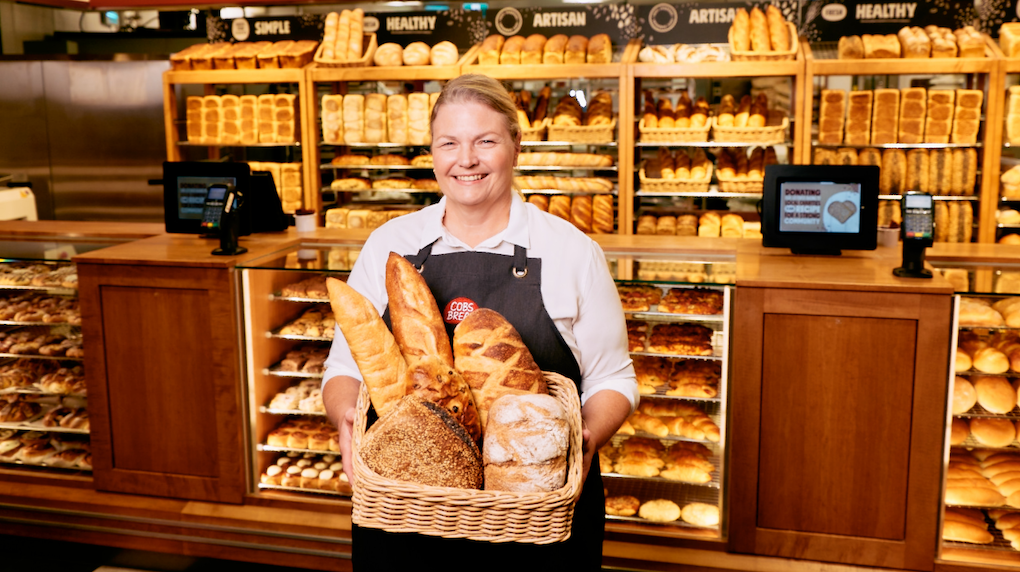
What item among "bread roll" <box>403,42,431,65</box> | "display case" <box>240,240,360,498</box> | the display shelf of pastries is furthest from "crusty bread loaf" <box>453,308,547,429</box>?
"bread roll" <box>403,42,431,65</box>

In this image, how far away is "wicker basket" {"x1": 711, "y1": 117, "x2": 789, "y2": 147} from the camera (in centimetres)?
439

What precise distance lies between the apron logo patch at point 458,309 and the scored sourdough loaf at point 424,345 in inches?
2.3

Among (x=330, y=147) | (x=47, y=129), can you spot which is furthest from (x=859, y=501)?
(x=47, y=129)

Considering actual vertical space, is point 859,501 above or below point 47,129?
below

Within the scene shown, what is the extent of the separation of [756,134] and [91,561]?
3.76 meters

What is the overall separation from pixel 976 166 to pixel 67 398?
15.5 ft

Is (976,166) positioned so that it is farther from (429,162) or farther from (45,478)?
(45,478)

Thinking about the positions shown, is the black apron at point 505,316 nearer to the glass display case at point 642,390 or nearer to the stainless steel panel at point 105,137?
the glass display case at point 642,390

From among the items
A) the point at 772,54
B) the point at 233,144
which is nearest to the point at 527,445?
the point at 772,54

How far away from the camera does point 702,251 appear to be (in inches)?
117

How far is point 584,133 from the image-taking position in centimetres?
471

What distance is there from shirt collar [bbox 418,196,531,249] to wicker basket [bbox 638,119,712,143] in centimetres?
310

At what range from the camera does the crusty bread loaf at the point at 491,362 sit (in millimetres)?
1401

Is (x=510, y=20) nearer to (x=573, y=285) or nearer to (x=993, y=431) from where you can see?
(x=993, y=431)
